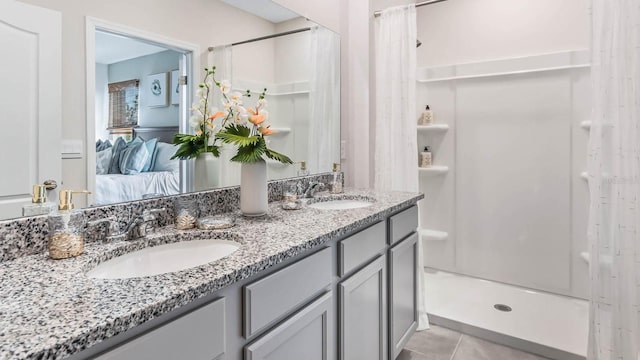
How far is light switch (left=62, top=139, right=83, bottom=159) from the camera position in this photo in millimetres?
1020

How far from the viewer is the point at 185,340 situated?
686 millimetres

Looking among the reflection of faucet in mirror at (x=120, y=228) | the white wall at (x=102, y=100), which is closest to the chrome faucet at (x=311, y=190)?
the reflection of faucet in mirror at (x=120, y=228)

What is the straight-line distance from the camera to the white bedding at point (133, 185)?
111 cm

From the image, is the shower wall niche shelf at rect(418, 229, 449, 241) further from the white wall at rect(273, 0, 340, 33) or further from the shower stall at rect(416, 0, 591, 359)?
the white wall at rect(273, 0, 340, 33)

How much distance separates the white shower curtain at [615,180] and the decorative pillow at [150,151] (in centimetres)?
202

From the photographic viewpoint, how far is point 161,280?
0.73 metres

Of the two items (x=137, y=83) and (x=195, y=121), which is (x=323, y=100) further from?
(x=137, y=83)

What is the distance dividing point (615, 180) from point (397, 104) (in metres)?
1.25

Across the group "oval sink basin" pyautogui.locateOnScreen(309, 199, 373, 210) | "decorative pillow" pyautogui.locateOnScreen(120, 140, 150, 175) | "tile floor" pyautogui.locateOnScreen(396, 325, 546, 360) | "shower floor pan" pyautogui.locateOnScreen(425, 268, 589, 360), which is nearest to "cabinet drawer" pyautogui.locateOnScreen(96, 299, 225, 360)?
"decorative pillow" pyautogui.locateOnScreen(120, 140, 150, 175)

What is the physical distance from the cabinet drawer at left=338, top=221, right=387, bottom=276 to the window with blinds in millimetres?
827

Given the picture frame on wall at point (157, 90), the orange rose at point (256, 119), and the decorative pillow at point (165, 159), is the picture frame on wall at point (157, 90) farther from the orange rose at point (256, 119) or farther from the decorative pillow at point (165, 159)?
the orange rose at point (256, 119)

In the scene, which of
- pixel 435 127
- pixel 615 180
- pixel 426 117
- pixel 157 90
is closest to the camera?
pixel 157 90

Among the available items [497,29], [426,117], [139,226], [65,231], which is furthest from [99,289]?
[497,29]

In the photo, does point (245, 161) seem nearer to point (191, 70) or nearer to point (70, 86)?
point (191, 70)
